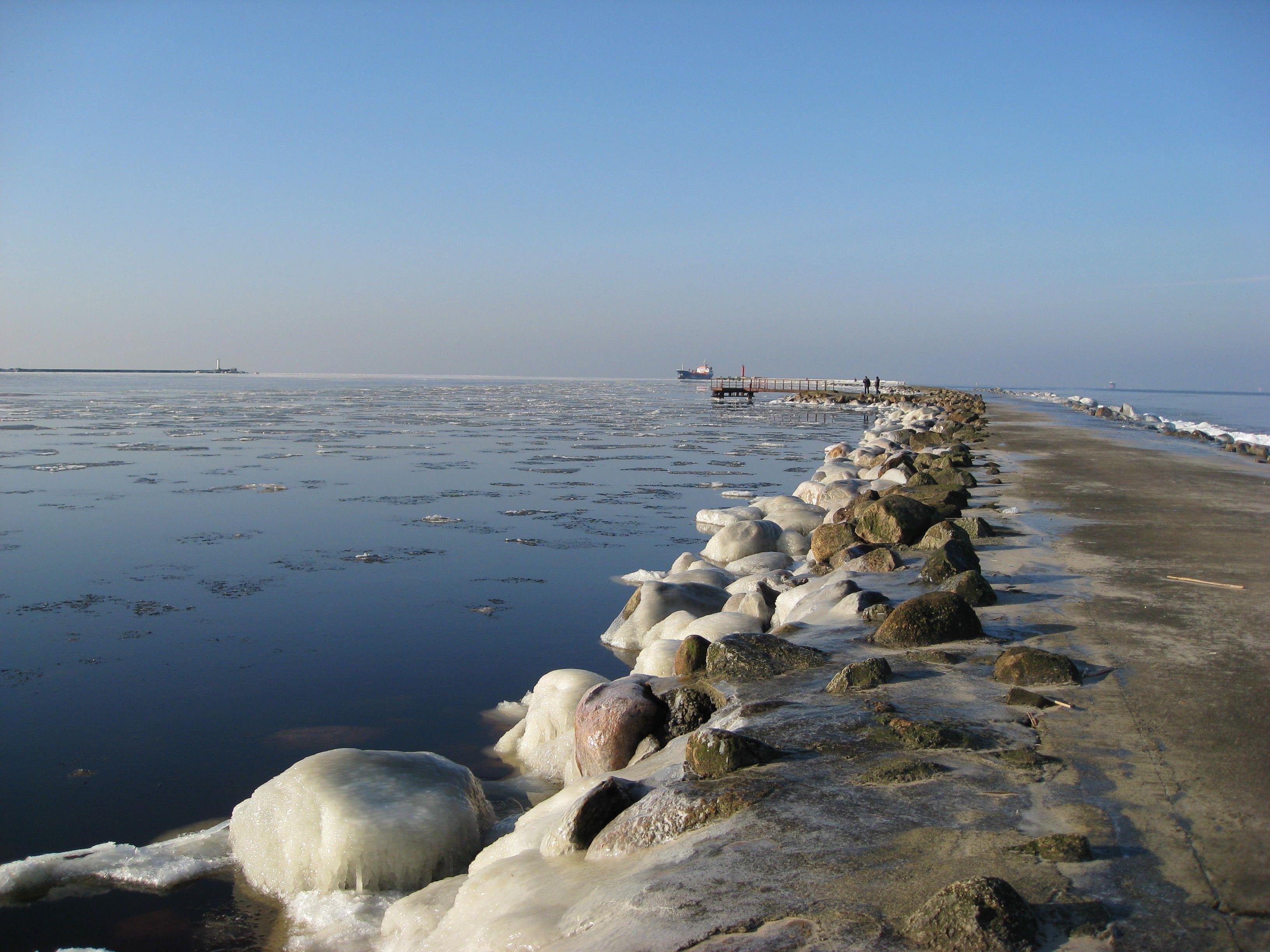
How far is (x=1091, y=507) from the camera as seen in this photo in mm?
10430

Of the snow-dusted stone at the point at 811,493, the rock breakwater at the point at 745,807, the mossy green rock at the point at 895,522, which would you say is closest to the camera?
the rock breakwater at the point at 745,807

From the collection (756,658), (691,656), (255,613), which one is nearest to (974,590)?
(756,658)

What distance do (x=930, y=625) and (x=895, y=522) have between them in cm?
297

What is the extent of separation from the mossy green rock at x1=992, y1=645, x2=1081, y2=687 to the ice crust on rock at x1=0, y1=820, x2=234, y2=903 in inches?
146

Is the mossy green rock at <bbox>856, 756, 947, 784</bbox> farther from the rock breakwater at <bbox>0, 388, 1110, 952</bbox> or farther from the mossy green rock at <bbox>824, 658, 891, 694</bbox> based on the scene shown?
the mossy green rock at <bbox>824, 658, 891, 694</bbox>

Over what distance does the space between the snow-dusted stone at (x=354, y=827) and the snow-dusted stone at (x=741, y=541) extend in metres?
6.25

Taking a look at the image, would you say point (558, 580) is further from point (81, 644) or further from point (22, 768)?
point (22, 768)

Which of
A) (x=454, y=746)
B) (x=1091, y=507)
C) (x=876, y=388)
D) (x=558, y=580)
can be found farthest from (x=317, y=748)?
(x=876, y=388)

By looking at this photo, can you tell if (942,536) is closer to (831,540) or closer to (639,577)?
(831,540)

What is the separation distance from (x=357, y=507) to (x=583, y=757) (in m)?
10.2

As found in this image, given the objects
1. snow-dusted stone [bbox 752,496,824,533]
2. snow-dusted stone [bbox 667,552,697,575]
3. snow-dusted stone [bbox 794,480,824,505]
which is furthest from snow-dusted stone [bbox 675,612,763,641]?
snow-dusted stone [bbox 794,480,824,505]

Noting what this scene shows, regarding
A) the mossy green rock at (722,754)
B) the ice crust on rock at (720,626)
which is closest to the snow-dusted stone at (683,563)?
the ice crust on rock at (720,626)

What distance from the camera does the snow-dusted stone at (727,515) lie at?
12.0 m

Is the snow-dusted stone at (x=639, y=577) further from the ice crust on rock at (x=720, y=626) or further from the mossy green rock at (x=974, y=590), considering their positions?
the mossy green rock at (x=974, y=590)
